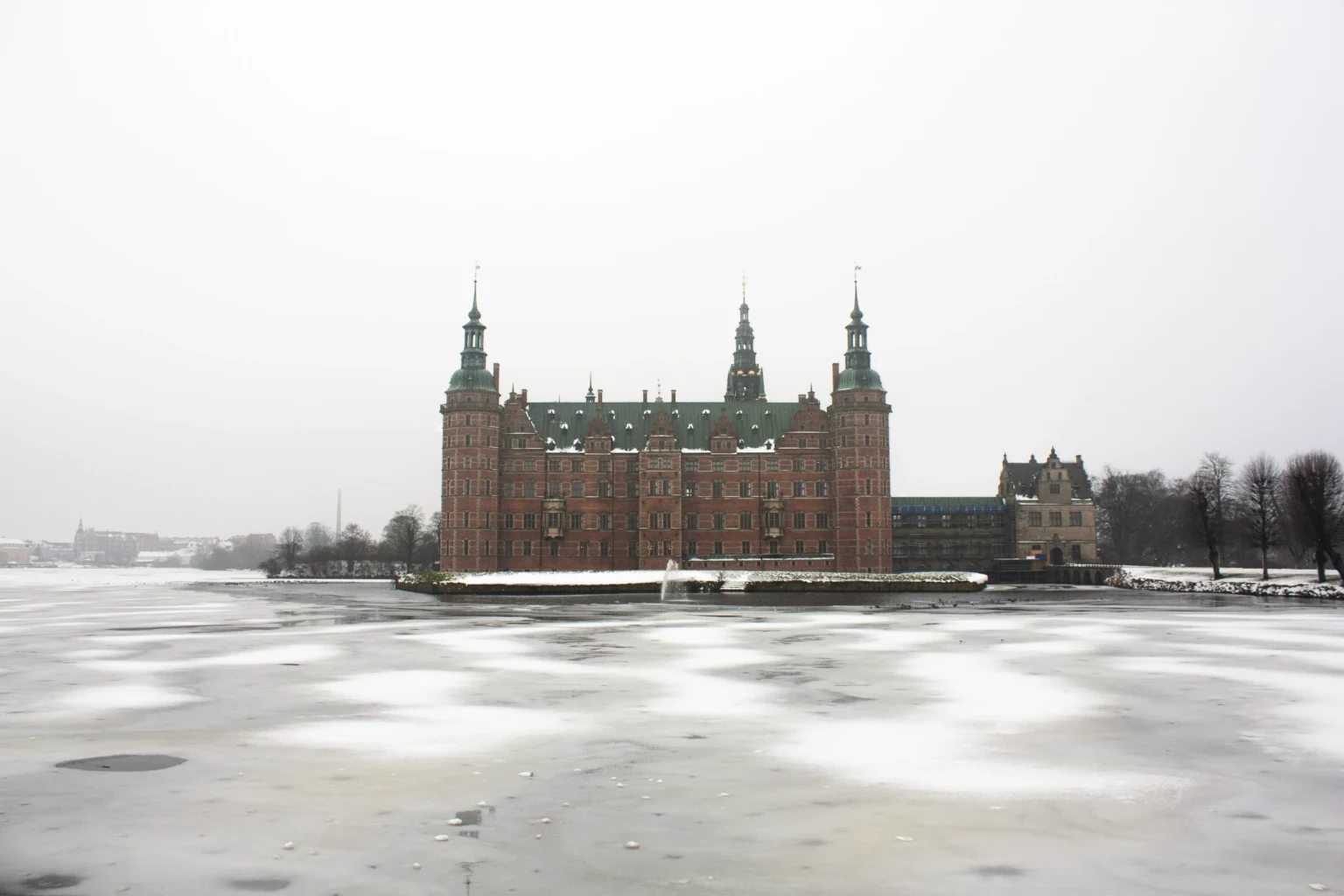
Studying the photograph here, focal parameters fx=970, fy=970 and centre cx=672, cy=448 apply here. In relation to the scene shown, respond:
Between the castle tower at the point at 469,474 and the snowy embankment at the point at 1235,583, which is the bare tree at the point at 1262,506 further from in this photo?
the castle tower at the point at 469,474

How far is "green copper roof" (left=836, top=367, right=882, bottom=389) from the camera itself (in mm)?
82562

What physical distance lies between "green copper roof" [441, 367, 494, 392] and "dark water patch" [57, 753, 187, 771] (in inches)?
2841

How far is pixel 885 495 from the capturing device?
8188 centimetres

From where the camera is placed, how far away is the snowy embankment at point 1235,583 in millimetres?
57656

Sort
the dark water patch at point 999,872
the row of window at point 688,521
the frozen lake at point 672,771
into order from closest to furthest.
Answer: the dark water patch at point 999,872 → the frozen lake at point 672,771 → the row of window at point 688,521

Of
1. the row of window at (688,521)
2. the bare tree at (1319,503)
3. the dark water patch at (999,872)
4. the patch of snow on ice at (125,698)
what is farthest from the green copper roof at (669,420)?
the dark water patch at (999,872)

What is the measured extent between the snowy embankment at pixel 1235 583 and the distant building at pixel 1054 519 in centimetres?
1010

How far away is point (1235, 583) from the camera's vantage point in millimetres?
66938

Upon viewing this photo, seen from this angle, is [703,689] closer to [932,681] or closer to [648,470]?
[932,681]

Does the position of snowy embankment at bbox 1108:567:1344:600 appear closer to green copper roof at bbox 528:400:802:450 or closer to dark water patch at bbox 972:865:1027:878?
green copper roof at bbox 528:400:802:450

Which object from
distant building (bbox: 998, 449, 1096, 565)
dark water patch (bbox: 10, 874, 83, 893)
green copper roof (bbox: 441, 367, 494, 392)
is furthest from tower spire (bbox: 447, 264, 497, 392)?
dark water patch (bbox: 10, 874, 83, 893)

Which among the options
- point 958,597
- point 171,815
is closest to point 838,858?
point 171,815

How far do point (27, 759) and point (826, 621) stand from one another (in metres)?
26.8

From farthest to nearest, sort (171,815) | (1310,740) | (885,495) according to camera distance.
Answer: (885,495), (1310,740), (171,815)
